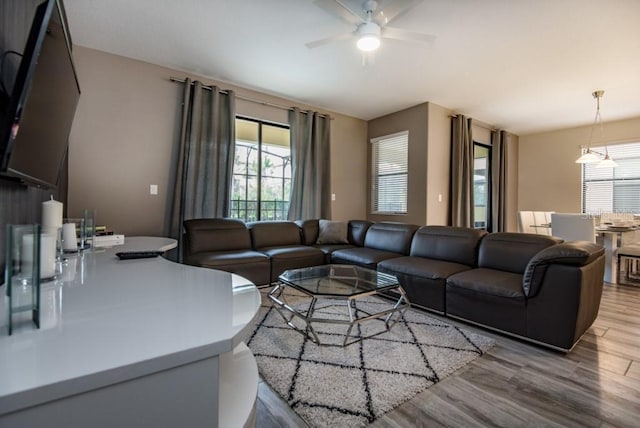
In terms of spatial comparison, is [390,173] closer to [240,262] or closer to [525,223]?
[525,223]

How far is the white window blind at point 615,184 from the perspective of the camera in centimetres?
521

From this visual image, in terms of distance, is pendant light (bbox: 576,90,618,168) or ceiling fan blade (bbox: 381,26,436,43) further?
pendant light (bbox: 576,90,618,168)

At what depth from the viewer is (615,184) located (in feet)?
17.8

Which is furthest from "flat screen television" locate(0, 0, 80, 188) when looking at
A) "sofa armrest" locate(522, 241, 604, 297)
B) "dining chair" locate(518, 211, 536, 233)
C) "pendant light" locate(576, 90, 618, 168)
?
"dining chair" locate(518, 211, 536, 233)

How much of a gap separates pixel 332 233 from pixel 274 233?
2.81 ft

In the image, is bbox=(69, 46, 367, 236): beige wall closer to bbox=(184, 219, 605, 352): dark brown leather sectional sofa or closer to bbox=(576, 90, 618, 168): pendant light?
bbox=(184, 219, 605, 352): dark brown leather sectional sofa

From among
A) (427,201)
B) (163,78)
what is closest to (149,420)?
(163,78)

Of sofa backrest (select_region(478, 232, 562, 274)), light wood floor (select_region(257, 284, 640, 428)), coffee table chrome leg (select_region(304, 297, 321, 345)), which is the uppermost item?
sofa backrest (select_region(478, 232, 562, 274))

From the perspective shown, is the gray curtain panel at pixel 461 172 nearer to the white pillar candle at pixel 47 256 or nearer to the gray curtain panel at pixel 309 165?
the gray curtain panel at pixel 309 165

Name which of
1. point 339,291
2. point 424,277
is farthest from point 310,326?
point 424,277

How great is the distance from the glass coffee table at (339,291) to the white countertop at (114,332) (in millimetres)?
1040

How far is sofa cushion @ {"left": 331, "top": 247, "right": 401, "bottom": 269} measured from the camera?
3.31 m

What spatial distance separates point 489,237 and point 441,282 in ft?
2.57

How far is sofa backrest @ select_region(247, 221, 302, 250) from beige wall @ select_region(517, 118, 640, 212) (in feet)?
17.8
